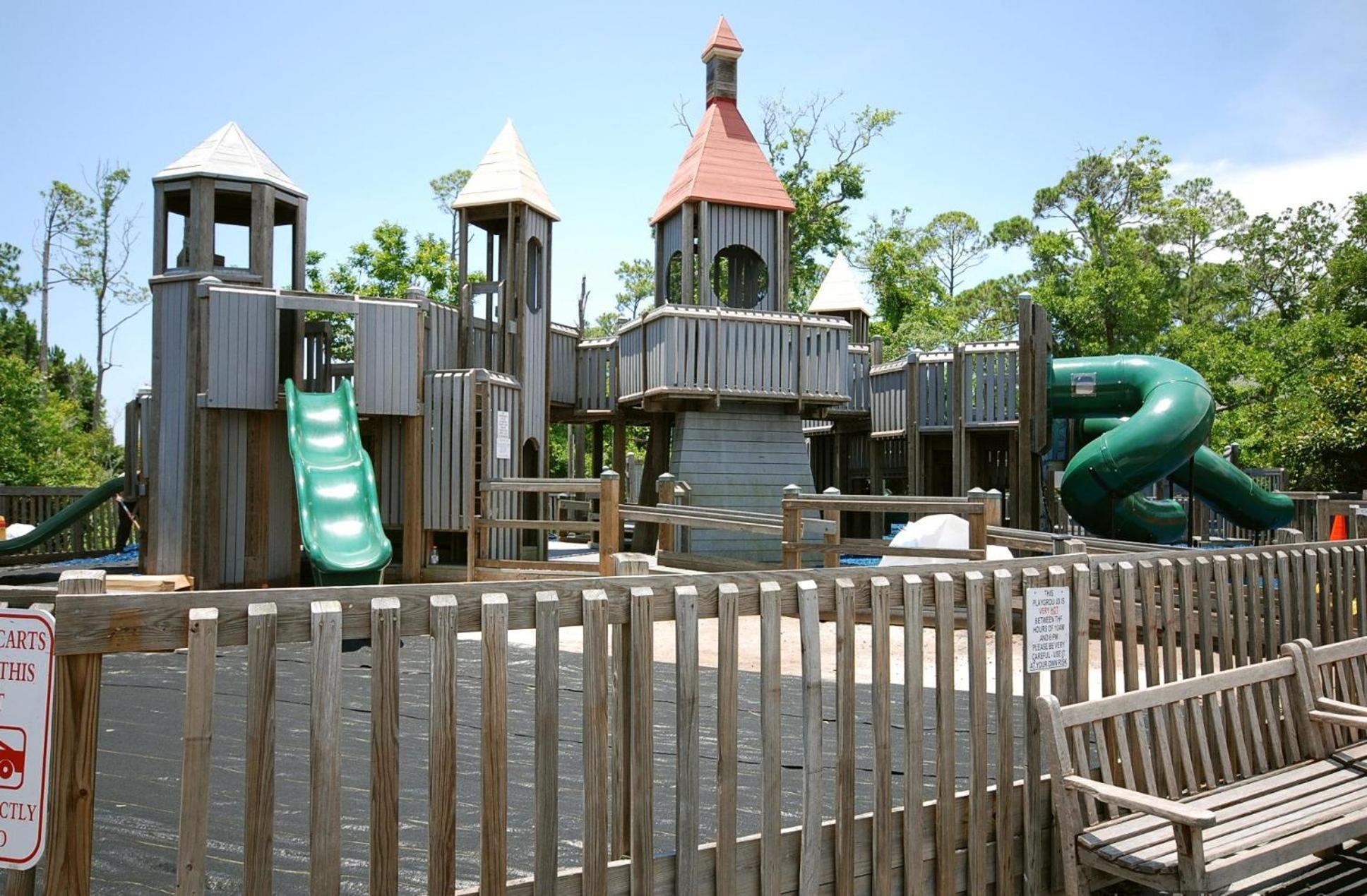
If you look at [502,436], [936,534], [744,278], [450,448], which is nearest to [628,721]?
[936,534]

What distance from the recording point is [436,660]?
2682 mm

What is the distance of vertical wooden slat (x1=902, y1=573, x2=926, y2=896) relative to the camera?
350 cm

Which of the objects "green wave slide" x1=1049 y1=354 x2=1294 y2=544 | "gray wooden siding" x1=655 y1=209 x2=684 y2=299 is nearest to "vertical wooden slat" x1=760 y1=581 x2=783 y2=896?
"green wave slide" x1=1049 y1=354 x2=1294 y2=544

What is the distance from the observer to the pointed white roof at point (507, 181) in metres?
17.5

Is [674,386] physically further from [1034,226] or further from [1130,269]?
[1034,226]

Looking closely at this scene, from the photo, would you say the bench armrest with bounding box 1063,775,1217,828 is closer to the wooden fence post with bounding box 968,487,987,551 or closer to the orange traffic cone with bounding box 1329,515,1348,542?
the wooden fence post with bounding box 968,487,987,551

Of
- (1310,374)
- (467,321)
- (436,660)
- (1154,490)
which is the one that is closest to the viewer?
(436,660)

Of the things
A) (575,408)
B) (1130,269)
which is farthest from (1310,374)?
(575,408)

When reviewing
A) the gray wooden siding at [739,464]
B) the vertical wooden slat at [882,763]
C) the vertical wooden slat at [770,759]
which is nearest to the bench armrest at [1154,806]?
the vertical wooden slat at [882,763]

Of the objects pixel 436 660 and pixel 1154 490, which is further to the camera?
pixel 1154 490

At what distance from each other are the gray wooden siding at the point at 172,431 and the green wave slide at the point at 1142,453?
11763 millimetres

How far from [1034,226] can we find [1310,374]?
Result: 17.4 metres

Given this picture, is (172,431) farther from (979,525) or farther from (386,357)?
(979,525)

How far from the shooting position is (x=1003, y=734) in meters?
3.82
